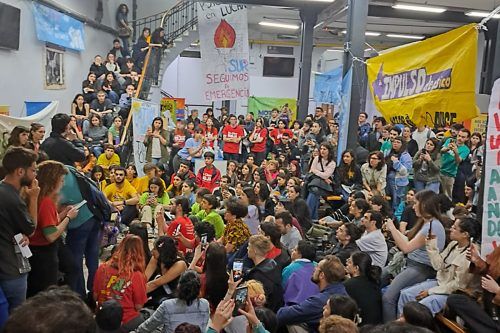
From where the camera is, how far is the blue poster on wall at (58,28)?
34.0ft

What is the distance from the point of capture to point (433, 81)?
4.96m

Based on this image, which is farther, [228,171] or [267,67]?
[267,67]

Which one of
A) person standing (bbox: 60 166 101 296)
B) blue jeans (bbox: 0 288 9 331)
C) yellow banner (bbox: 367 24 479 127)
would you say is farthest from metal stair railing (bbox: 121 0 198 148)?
blue jeans (bbox: 0 288 9 331)

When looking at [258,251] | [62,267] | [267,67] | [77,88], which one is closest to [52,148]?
[62,267]

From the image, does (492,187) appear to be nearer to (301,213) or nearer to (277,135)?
(301,213)

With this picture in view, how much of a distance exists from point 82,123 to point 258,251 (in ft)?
24.8

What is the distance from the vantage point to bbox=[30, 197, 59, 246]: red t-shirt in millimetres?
3721

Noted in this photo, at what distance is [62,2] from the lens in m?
11.8

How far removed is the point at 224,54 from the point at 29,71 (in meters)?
4.29

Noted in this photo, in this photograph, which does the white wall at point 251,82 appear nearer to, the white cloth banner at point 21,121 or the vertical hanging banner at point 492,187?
the white cloth banner at point 21,121

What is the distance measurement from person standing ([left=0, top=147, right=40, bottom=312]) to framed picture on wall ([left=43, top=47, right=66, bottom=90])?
8653 millimetres

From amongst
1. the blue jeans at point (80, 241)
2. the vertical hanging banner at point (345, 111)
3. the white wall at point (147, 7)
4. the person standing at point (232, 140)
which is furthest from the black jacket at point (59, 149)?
the white wall at point (147, 7)

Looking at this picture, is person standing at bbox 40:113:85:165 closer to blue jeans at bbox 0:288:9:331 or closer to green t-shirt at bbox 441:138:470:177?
blue jeans at bbox 0:288:9:331

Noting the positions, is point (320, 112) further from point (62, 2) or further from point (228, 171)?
point (62, 2)
